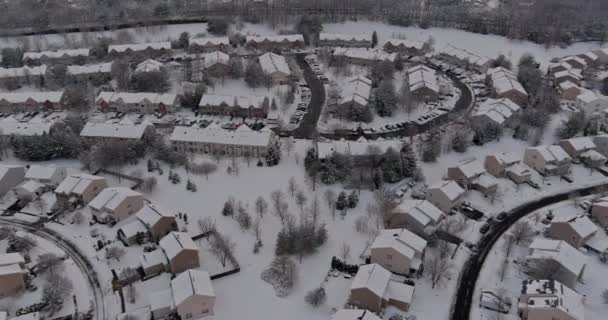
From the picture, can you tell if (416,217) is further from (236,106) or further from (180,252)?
(236,106)

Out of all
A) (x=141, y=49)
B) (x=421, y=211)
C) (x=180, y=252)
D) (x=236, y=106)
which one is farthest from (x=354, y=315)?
(x=141, y=49)

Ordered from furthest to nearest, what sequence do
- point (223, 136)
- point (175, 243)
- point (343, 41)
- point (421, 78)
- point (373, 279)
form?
point (343, 41)
point (421, 78)
point (223, 136)
point (175, 243)
point (373, 279)

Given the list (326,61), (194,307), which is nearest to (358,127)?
(326,61)

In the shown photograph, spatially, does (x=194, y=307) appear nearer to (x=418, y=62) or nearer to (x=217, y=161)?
(x=217, y=161)

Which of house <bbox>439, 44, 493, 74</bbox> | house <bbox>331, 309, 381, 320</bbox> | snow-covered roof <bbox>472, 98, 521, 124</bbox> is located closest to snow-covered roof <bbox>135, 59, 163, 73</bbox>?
snow-covered roof <bbox>472, 98, 521, 124</bbox>

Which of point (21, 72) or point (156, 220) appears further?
point (21, 72)

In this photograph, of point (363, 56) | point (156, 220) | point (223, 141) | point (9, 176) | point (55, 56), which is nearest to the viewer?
point (156, 220)

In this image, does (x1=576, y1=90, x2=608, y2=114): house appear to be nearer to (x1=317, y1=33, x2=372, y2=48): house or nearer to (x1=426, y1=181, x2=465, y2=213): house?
(x1=426, y1=181, x2=465, y2=213): house
